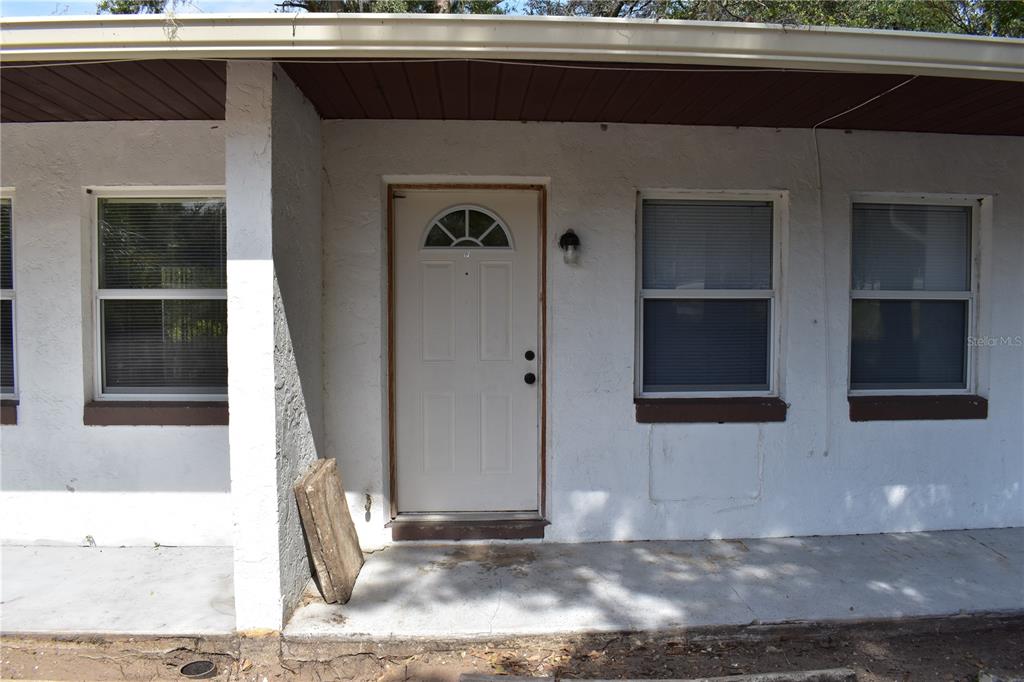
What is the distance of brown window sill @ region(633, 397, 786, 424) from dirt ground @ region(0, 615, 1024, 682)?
1.35 m

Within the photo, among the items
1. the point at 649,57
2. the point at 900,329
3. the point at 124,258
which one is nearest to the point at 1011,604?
the point at 900,329

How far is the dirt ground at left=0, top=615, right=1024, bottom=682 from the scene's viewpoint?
9.68ft

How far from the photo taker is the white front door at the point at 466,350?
4.20 meters

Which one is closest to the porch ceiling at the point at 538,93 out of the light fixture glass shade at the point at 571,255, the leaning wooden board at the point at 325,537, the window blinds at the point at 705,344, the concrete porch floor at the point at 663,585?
the light fixture glass shade at the point at 571,255

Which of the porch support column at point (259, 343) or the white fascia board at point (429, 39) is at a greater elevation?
the white fascia board at point (429, 39)

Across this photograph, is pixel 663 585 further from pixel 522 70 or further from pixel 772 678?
pixel 522 70

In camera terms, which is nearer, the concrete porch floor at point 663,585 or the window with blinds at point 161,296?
the concrete porch floor at point 663,585

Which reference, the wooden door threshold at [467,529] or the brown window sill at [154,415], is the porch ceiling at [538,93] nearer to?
the brown window sill at [154,415]

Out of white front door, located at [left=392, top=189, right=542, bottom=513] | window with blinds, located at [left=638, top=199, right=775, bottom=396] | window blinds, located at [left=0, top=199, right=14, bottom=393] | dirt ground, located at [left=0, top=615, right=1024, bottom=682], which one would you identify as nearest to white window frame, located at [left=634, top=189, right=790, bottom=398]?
window with blinds, located at [left=638, top=199, right=775, bottom=396]

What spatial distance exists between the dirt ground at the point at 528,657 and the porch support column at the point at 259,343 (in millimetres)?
214

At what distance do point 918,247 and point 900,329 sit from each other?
23.2 inches

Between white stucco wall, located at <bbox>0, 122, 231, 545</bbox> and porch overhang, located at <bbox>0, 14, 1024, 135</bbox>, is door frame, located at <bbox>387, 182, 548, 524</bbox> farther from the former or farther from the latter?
white stucco wall, located at <bbox>0, 122, 231, 545</bbox>

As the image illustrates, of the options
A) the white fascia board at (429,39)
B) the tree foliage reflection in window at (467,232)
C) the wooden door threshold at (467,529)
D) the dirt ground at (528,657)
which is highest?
the white fascia board at (429,39)

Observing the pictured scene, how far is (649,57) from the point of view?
283 cm
